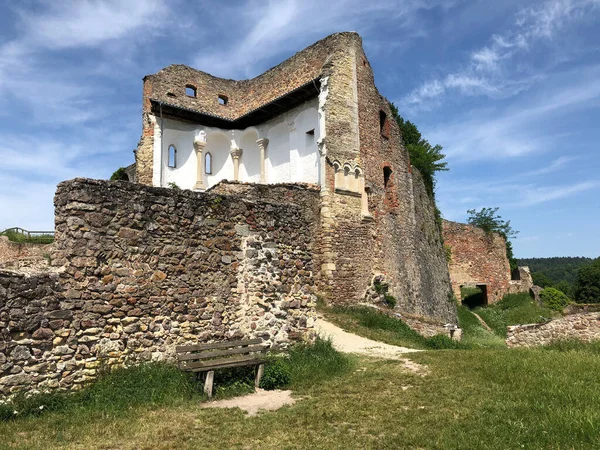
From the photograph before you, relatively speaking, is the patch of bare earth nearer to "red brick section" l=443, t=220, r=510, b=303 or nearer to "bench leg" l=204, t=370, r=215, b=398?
"bench leg" l=204, t=370, r=215, b=398

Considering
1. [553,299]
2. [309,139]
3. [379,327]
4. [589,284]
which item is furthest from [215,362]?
[589,284]

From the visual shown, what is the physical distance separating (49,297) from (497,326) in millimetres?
28155

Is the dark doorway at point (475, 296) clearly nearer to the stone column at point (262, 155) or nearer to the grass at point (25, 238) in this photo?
the stone column at point (262, 155)

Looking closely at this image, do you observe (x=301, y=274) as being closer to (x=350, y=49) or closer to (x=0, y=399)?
(x=0, y=399)

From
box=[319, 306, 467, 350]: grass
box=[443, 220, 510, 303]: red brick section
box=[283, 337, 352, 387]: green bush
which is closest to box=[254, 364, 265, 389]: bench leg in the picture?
box=[283, 337, 352, 387]: green bush

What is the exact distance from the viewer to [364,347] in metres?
12.4

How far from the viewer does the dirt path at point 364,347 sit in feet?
32.3

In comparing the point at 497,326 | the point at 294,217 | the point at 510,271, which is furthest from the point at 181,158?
the point at 510,271

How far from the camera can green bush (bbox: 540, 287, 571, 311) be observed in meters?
33.6

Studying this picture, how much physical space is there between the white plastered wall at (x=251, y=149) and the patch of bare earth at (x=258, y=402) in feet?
41.3

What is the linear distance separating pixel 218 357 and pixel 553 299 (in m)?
32.8

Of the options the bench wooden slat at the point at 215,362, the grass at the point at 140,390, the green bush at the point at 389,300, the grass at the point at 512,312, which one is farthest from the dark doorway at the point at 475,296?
the bench wooden slat at the point at 215,362

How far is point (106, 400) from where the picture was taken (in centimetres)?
655

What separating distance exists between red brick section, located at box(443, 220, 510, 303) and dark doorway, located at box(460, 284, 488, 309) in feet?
2.01
